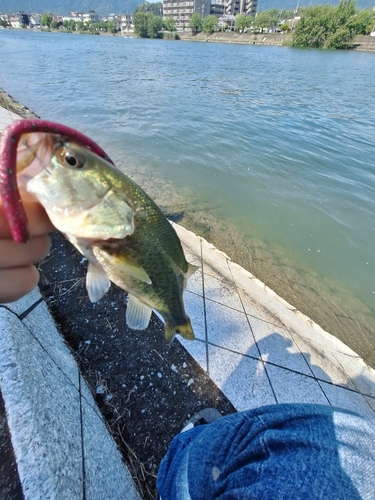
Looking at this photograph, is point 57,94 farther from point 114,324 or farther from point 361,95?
point 361,95

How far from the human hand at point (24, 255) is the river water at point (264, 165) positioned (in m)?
5.68

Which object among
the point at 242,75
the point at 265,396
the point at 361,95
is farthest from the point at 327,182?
the point at 242,75

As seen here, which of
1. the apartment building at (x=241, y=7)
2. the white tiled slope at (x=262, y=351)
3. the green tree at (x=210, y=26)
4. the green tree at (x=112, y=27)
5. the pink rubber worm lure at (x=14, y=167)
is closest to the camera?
the pink rubber worm lure at (x=14, y=167)

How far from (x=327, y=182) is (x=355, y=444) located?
10711 mm

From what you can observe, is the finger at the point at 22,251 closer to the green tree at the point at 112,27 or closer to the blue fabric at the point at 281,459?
the blue fabric at the point at 281,459

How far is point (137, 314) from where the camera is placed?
2.01 m

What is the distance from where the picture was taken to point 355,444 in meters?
1.37

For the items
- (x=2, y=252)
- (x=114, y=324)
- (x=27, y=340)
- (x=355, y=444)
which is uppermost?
(x=2, y=252)

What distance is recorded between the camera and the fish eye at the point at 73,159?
1290mm

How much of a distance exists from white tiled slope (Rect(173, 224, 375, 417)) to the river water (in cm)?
184

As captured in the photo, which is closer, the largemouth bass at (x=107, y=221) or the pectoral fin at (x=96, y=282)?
the largemouth bass at (x=107, y=221)

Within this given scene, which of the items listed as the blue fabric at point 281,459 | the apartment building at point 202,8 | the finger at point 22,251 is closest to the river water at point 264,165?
the blue fabric at point 281,459

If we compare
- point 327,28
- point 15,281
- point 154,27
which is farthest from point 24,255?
A: point 154,27

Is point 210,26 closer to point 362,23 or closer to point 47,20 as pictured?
point 362,23
